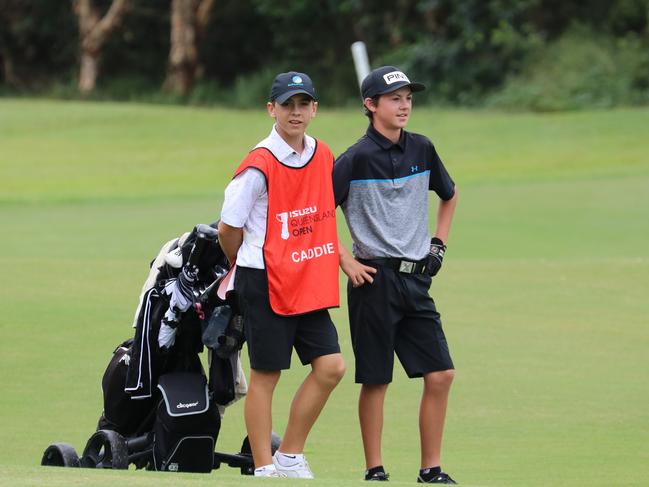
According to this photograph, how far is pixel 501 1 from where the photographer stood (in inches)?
1481

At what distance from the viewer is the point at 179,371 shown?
6.38 m

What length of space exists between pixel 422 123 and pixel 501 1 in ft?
38.6

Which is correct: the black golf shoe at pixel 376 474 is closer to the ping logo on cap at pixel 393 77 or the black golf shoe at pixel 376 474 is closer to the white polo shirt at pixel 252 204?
the white polo shirt at pixel 252 204

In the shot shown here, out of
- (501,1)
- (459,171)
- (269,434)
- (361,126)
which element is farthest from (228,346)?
(501,1)

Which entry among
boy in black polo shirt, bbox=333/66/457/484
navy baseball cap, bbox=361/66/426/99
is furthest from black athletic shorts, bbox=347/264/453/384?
navy baseball cap, bbox=361/66/426/99

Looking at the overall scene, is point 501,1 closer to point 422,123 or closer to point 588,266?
point 422,123

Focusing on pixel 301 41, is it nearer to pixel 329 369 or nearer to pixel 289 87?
pixel 289 87

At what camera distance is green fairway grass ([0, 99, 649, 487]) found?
22.7 ft

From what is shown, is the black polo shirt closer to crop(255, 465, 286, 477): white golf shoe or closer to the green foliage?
crop(255, 465, 286, 477): white golf shoe

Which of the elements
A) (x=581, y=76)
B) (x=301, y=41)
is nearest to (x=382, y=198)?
(x=581, y=76)

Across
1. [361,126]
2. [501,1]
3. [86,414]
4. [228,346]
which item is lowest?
[86,414]

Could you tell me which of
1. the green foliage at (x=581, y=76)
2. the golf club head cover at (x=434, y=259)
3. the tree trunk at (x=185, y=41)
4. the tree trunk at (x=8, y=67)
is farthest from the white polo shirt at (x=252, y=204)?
the tree trunk at (x=8, y=67)

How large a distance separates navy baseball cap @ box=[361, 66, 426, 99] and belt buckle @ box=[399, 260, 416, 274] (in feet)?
2.38

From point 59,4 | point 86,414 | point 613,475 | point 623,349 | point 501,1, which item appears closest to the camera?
point 613,475
